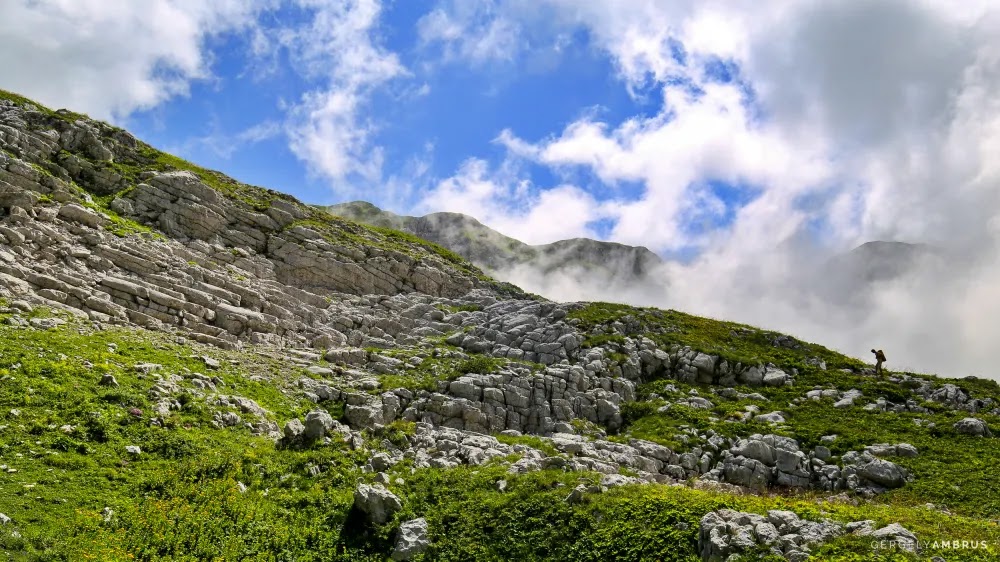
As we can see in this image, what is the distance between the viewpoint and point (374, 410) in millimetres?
33875

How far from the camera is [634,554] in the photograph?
19203 millimetres

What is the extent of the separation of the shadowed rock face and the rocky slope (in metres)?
104

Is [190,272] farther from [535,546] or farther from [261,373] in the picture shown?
[535,546]

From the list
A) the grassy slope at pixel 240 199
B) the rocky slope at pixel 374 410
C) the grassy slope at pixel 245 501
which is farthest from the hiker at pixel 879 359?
the grassy slope at pixel 240 199

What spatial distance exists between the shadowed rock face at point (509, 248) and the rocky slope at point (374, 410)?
4111 inches

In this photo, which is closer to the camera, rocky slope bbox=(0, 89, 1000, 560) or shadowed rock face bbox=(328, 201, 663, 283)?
rocky slope bbox=(0, 89, 1000, 560)

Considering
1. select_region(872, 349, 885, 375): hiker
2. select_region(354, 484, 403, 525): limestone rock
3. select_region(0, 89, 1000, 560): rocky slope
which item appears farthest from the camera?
select_region(872, 349, 885, 375): hiker

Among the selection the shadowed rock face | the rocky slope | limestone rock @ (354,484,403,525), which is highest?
the shadowed rock face

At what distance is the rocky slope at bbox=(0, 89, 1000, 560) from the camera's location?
19.6 metres

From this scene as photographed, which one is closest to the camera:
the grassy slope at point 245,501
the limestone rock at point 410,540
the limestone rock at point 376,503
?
the grassy slope at point 245,501

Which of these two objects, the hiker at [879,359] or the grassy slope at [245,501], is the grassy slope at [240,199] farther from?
the hiker at [879,359]

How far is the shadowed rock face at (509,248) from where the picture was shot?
17175 centimetres

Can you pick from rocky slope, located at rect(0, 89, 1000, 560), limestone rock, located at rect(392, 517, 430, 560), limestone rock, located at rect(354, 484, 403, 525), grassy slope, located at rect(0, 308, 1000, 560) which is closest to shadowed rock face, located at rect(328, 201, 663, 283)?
rocky slope, located at rect(0, 89, 1000, 560)

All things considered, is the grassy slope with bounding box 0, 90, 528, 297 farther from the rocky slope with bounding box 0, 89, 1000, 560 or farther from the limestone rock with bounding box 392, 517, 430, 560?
the limestone rock with bounding box 392, 517, 430, 560
